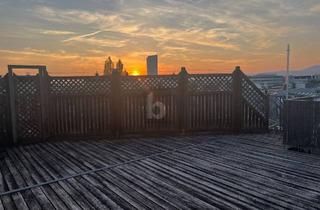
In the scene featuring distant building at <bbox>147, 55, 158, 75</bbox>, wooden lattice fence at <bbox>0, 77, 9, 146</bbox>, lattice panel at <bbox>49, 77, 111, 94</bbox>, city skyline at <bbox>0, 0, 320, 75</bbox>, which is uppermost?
city skyline at <bbox>0, 0, 320, 75</bbox>

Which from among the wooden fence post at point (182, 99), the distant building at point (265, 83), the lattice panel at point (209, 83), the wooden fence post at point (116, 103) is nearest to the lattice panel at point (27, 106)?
the wooden fence post at point (116, 103)

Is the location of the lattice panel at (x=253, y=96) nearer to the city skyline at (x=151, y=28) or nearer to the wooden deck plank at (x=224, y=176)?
the city skyline at (x=151, y=28)

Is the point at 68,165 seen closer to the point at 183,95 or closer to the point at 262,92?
the point at 183,95

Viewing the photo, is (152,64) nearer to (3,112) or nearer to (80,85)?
(80,85)

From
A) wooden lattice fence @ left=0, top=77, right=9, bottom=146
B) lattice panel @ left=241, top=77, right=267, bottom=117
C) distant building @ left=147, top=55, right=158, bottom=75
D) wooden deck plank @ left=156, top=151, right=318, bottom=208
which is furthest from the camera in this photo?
distant building @ left=147, top=55, right=158, bottom=75

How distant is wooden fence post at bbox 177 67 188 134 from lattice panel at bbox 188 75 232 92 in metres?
0.14

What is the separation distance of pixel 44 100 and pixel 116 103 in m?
1.81

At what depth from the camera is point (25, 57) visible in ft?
29.6

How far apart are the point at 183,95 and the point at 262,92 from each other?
7.34 ft

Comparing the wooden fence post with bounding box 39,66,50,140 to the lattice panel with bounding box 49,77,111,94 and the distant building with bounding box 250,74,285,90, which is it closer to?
the lattice panel with bounding box 49,77,111,94

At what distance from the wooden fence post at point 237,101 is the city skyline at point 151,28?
0.36 meters

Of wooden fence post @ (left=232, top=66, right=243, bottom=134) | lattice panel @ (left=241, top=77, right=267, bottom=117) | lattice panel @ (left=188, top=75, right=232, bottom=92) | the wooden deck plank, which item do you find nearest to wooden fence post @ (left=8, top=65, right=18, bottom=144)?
the wooden deck plank

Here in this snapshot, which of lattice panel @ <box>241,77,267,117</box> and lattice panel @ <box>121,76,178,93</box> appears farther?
lattice panel @ <box>241,77,267,117</box>

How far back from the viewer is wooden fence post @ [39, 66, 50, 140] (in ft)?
20.7
